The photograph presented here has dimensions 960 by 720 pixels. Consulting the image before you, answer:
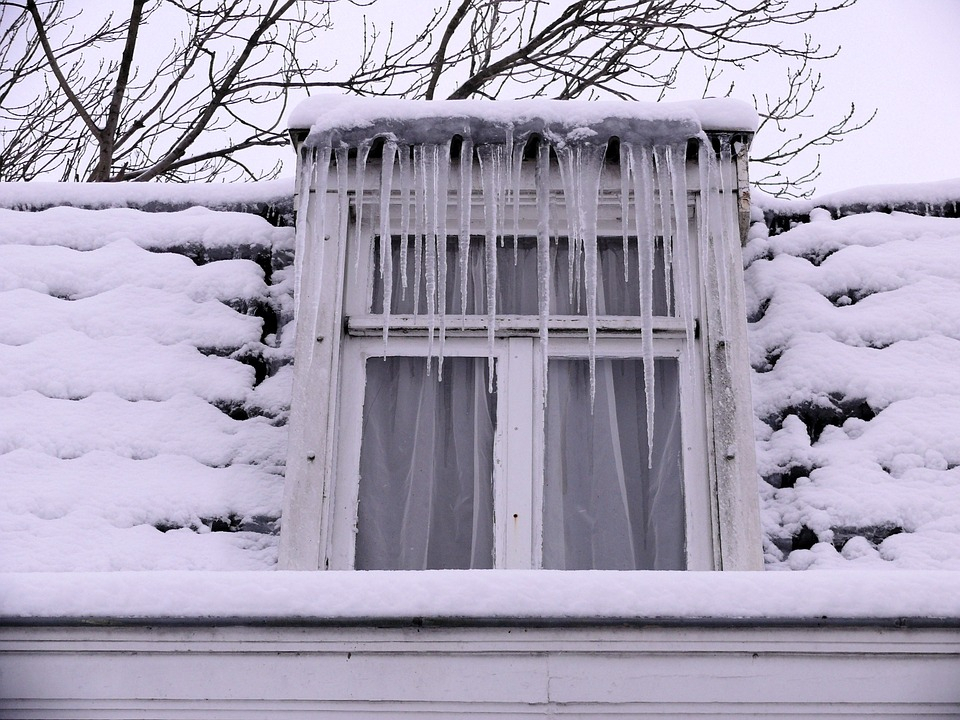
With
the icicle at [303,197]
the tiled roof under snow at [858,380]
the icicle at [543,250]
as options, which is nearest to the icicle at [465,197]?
the icicle at [543,250]

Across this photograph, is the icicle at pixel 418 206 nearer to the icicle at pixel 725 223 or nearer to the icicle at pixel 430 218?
the icicle at pixel 430 218

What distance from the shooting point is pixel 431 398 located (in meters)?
2.87

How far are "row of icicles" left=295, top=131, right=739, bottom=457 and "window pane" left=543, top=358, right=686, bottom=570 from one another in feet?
0.38

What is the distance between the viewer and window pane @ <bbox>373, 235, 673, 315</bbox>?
118 inches

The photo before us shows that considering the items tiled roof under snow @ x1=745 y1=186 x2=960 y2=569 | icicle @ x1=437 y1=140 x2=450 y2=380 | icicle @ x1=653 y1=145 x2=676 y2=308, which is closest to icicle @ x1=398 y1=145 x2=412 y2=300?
icicle @ x1=437 y1=140 x2=450 y2=380

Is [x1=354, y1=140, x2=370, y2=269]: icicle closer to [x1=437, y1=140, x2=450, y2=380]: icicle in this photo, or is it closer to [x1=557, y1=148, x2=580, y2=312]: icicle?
[x1=437, y1=140, x2=450, y2=380]: icicle

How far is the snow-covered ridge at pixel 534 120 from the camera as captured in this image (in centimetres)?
298

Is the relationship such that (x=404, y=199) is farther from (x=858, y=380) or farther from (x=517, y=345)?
(x=858, y=380)

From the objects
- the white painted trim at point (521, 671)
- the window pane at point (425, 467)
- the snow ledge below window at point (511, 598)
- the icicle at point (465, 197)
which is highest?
the icicle at point (465, 197)

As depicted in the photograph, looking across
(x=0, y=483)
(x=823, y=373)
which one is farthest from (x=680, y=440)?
(x=0, y=483)

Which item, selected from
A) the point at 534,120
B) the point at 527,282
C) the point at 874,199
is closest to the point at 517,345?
the point at 527,282

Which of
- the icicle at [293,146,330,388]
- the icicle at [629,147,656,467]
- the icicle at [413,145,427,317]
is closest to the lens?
the icicle at [629,147,656,467]

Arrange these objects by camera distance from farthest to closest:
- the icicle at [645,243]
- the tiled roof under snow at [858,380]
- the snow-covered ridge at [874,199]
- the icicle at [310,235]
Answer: the snow-covered ridge at [874,199] → the icicle at [310,235] → the icicle at [645,243] → the tiled roof under snow at [858,380]

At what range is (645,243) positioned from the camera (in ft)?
9.70
